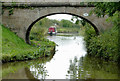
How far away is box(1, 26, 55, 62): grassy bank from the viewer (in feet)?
29.6

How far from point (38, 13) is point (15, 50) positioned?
3496 millimetres

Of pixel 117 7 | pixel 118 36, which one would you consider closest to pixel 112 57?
pixel 118 36

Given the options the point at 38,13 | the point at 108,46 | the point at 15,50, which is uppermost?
the point at 38,13

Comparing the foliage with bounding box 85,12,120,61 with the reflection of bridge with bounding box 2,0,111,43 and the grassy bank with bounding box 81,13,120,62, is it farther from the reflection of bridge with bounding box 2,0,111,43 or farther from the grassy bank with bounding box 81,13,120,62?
the reflection of bridge with bounding box 2,0,111,43

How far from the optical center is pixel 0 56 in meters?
8.55

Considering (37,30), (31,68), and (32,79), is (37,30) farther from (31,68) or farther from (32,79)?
(32,79)

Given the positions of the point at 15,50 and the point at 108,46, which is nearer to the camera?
the point at 108,46

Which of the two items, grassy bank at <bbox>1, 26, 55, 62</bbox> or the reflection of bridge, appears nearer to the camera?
grassy bank at <bbox>1, 26, 55, 62</bbox>

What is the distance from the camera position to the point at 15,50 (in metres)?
9.83

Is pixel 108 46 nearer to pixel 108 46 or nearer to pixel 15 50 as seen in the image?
pixel 108 46

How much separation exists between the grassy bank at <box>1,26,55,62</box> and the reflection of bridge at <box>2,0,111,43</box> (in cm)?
61

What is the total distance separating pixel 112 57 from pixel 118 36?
3.65ft

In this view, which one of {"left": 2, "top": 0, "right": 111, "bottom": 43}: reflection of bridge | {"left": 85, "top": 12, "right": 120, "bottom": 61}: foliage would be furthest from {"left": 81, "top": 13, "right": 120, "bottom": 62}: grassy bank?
{"left": 2, "top": 0, "right": 111, "bottom": 43}: reflection of bridge

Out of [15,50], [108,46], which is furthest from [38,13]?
[108,46]
